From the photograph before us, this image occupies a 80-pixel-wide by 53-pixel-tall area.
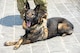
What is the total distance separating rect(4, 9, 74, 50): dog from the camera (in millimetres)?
5340

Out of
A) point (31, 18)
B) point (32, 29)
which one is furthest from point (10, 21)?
point (31, 18)

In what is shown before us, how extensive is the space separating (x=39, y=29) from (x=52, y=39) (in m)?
0.52

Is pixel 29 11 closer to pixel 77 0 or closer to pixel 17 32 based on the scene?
pixel 17 32

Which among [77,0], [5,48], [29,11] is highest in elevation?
[29,11]

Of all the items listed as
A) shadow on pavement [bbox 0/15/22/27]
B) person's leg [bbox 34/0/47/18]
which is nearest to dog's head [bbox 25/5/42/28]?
person's leg [bbox 34/0/47/18]

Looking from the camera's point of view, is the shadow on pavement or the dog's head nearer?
the dog's head

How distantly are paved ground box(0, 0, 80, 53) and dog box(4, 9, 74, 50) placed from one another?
12 centimetres

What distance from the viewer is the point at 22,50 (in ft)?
17.4

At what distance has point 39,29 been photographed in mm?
5523

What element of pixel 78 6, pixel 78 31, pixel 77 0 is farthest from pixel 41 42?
pixel 77 0

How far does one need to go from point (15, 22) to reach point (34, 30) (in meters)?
1.42

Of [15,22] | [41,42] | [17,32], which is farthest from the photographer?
[15,22]

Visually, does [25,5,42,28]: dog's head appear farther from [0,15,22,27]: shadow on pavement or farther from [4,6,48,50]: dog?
[0,15,22,27]: shadow on pavement

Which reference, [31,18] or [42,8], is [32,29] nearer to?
[31,18]
